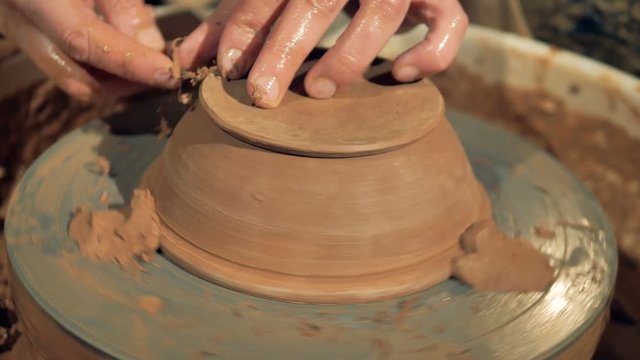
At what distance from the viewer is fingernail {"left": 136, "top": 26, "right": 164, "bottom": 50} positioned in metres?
1.36

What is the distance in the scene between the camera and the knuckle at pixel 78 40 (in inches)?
50.6

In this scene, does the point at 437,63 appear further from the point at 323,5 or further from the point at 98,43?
the point at 98,43

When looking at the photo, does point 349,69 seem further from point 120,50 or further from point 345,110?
point 120,50

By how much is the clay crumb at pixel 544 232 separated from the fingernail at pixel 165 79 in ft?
2.34

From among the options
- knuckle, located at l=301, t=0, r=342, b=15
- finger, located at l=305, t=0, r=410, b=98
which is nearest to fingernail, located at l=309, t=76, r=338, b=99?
finger, located at l=305, t=0, r=410, b=98

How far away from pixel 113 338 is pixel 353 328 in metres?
0.33

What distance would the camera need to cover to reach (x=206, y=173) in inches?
41.7

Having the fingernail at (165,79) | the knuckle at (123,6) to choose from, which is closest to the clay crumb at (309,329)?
the fingernail at (165,79)

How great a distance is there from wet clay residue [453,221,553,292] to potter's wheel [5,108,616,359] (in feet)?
0.06

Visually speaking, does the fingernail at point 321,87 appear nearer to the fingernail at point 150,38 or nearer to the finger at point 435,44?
the finger at point 435,44

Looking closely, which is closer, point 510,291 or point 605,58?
point 510,291

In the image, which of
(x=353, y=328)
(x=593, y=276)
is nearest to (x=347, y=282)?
(x=353, y=328)

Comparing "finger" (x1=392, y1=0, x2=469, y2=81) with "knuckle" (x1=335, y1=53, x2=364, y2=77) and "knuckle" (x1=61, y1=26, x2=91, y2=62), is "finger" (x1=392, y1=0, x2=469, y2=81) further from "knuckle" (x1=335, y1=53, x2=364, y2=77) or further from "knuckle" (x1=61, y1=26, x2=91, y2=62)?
Result: "knuckle" (x1=61, y1=26, x2=91, y2=62)

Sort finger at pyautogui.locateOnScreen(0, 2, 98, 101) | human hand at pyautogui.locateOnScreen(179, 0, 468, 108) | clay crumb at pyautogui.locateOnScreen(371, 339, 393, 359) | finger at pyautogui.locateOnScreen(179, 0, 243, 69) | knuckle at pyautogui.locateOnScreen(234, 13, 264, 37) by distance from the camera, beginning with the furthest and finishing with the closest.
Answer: finger at pyautogui.locateOnScreen(0, 2, 98, 101) → finger at pyautogui.locateOnScreen(179, 0, 243, 69) → knuckle at pyautogui.locateOnScreen(234, 13, 264, 37) → human hand at pyautogui.locateOnScreen(179, 0, 468, 108) → clay crumb at pyautogui.locateOnScreen(371, 339, 393, 359)
